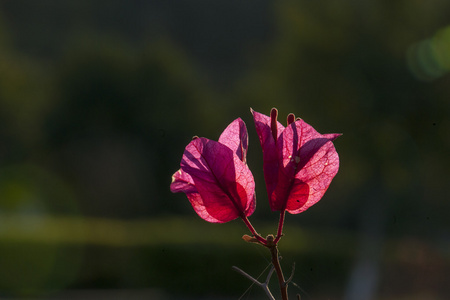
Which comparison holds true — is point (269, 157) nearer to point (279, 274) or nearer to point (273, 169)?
point (273, 169)

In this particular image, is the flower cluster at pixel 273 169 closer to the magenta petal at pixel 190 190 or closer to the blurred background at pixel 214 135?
the magenta petal at pixel 190 190

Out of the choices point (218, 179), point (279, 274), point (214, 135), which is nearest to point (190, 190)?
point (218, 179)

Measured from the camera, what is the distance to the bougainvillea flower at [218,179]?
23.2 inches

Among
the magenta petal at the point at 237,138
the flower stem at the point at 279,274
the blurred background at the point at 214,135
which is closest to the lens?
the flower stem at the point at 279,274

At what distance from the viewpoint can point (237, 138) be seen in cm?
66

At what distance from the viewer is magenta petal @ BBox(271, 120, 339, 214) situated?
580 millimetres

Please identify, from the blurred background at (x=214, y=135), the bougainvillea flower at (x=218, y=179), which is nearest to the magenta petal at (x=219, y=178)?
the bougainvillea flower at (x=218, y=179)

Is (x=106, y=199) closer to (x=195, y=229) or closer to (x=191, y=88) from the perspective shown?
(x=191, y=88)

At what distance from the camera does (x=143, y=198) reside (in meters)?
15.5

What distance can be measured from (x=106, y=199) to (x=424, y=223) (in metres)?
10.1

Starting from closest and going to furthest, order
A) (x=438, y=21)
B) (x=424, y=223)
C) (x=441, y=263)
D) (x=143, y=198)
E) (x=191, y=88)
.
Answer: (x=438, y=21)
(x=441, y=263)
(x=191, y=88)
(x=424, y=223)
(x=143, y=198)

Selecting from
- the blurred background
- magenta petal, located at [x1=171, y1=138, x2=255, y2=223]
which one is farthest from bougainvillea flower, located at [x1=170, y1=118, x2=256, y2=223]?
the blurred background

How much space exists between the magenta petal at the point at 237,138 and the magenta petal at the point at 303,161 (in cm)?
7

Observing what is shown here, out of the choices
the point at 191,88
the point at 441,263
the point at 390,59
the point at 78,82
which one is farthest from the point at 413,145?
the point at 78,82
